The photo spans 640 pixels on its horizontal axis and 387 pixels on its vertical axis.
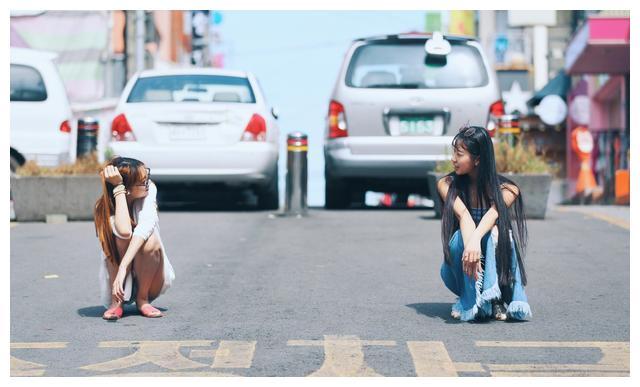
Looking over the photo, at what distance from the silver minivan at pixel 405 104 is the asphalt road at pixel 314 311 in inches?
71.0

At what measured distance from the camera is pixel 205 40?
201 ft

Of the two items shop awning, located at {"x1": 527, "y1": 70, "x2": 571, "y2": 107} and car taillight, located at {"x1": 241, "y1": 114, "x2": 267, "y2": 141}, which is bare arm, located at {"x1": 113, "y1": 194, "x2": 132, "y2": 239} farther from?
shop awning, located at {"x1": 527, "y1": 70, "x2": 571, "y2": 107}

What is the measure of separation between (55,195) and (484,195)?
25.5ft

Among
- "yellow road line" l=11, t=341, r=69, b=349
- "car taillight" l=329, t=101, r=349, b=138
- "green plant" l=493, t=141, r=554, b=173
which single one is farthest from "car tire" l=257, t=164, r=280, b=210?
"yellow road line" l=11, t=341, r=69, b=349

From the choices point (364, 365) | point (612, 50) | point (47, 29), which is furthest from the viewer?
point (47, 29)

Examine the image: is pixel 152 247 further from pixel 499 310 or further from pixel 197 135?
pixel 197 135

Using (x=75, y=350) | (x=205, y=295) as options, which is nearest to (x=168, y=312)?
(x=205, y=295)

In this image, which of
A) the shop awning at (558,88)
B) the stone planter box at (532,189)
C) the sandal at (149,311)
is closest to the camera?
the sandal at (149,311)

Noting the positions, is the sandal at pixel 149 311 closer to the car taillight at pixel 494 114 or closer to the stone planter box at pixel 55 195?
the stone planter box at pixel 55 195

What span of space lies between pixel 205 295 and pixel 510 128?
7.12 metres

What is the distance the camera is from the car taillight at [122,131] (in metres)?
14.3

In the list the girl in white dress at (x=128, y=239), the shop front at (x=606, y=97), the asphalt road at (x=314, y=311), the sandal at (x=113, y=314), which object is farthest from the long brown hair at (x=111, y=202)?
the shop front at (x=606, y=97)

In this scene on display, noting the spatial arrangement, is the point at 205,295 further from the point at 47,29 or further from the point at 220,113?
the point at 47,29

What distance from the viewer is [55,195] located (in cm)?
1420
